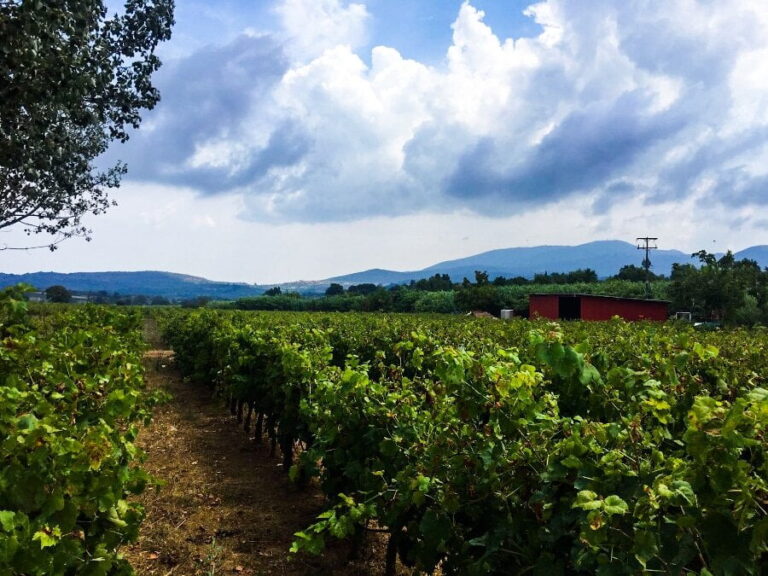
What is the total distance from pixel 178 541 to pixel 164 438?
193 inches

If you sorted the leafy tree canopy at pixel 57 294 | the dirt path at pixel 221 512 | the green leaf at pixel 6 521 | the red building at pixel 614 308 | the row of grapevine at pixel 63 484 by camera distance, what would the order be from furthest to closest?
the leafy tree canopy at pixel 57 294, the red building at pixel 614 308, the dirt path at pixel 221 512, the row of grapevine at pixel 63 484, the green leaf at pixel 6 521

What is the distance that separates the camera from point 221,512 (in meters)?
6.90

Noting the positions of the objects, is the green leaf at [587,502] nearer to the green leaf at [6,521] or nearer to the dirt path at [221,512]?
the green leaf at [6,521]

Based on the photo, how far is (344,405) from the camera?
4.76 m

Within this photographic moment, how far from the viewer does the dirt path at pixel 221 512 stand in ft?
18.0

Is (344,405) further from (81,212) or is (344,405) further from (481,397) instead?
(81,212)

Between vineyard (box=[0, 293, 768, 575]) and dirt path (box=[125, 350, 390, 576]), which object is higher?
vineyard (box=[0, 293, 768, 575])

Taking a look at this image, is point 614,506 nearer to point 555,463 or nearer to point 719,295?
point 555,463

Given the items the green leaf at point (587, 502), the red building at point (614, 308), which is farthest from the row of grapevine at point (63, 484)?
the red building at point (614, 308)

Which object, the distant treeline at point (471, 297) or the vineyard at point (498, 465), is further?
the distant treeline at point (471, 297)

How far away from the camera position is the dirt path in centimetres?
550

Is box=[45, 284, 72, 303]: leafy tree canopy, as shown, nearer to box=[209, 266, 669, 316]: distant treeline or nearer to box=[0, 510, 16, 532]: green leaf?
box=[209, 266, 669, 316]: distant treeline

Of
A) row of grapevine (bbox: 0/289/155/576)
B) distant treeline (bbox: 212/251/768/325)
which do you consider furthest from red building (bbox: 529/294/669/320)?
row of grapevine (bbox: 0/289/155/576)

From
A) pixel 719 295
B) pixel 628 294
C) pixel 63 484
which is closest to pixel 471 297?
pixel 628 294
